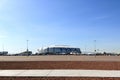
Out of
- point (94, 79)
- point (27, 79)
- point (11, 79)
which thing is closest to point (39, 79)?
point (27, 79)

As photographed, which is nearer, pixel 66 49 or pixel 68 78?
pixel 68 78

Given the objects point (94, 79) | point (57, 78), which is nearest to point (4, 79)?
point (57, 78)

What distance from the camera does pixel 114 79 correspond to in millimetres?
12555

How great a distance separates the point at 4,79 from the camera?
41.5 feet

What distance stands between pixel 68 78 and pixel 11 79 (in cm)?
309

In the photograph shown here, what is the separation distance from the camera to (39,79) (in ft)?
41.4

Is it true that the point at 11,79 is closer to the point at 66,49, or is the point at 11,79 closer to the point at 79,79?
the point at 79,79

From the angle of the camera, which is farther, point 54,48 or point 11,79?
point 54,48

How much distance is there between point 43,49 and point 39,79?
12798cm

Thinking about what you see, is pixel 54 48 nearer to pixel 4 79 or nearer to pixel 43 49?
pixel 43 49

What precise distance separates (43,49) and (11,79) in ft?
419

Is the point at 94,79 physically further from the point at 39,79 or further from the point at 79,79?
the point at 39,79

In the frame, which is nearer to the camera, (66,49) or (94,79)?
(94,79)

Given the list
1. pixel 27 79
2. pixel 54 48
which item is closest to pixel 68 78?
pixel 27 79
